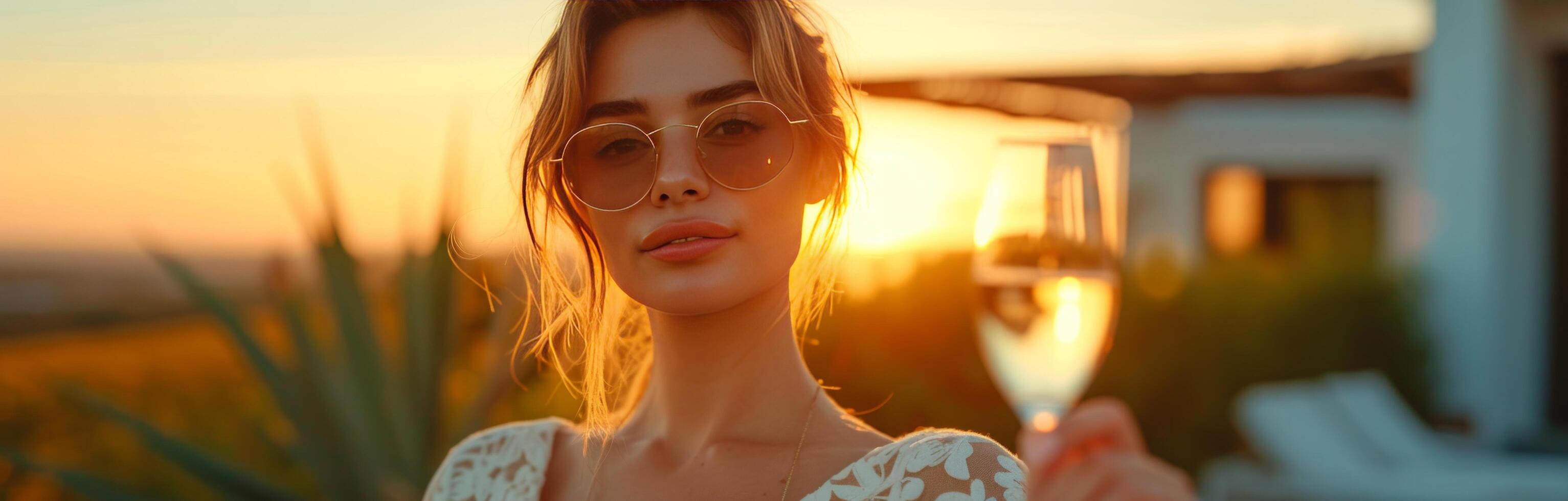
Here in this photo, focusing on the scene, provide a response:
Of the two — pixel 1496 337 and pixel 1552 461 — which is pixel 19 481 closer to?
pixel 1552 461

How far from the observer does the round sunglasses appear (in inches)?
57.2

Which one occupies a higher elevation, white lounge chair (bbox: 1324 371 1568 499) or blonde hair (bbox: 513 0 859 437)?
blonde hair (bbox: 513 0 859 437)

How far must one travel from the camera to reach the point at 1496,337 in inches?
376

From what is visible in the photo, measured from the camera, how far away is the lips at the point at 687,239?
1448 millimetres

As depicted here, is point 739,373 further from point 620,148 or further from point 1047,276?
point 1047,276

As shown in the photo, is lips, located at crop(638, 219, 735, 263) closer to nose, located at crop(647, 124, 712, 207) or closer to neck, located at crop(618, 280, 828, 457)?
nose, located at crop(647, 124, 712, 207)

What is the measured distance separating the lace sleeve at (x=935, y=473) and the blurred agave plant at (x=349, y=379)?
249cm

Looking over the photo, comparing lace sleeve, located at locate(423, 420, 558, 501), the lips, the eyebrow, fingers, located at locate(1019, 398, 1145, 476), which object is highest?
the eyebrow

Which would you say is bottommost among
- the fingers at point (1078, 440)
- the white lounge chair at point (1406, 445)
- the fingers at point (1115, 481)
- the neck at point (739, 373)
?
the white lounge chair at point (1406, 445)

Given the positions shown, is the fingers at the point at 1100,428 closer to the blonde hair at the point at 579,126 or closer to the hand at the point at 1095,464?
the hand at the point at 1095,464

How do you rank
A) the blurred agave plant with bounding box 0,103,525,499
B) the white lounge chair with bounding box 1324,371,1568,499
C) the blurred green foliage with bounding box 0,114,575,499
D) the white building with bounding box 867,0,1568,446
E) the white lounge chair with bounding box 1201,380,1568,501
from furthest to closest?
1. the white building with bounding box 867,0,1568,446
2. the white lounge chair with bounding box 1324,371,1568,499
3. the white lounge chair with bounding box 1201,380,1568,501
4. the blurred agave plant with bounding box 0,103,525,499
5. the blurred green foliage with bounding box 0,114,575,499

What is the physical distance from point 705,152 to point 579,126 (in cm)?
18

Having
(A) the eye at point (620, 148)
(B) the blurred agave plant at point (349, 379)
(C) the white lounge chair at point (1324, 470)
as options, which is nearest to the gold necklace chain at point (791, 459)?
(A) the eye at point (620, 148)

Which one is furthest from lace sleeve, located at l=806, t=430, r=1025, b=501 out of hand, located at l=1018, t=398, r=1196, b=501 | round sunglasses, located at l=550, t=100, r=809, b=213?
hand, located at l=1018, t=398, r=1196, b=501
